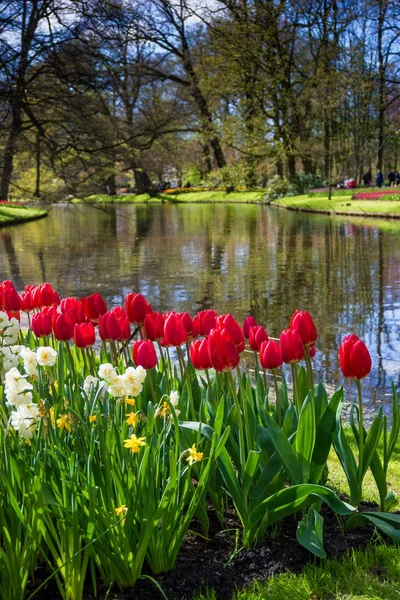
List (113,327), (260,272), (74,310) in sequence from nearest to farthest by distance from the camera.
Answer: (113,327)
(74,310)
(260,272)

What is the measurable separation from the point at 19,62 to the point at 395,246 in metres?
11.2

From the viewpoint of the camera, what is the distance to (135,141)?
1029 centimetres

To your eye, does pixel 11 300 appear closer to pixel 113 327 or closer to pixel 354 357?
pixel 113 327

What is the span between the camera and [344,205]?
1243 inches

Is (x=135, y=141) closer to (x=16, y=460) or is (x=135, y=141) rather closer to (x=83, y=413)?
(x=83, y=413)

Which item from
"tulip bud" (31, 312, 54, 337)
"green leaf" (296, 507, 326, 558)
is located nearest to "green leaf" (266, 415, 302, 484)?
"green leaf" (296, 507, 326, 558)

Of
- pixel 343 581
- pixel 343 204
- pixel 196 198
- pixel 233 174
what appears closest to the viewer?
pixel 343 581

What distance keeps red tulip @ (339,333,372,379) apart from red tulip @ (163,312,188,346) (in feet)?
2.39

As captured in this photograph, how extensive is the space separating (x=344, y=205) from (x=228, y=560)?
3002 centimetres

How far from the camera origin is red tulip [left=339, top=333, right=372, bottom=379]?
8.75 feet

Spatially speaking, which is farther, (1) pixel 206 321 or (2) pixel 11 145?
(2) pixel 11 145

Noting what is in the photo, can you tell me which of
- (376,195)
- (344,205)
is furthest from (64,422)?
(376,195)

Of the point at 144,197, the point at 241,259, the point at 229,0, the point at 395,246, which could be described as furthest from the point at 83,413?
the point at 144,197

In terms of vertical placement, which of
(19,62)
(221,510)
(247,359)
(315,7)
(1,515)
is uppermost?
(315,7)
